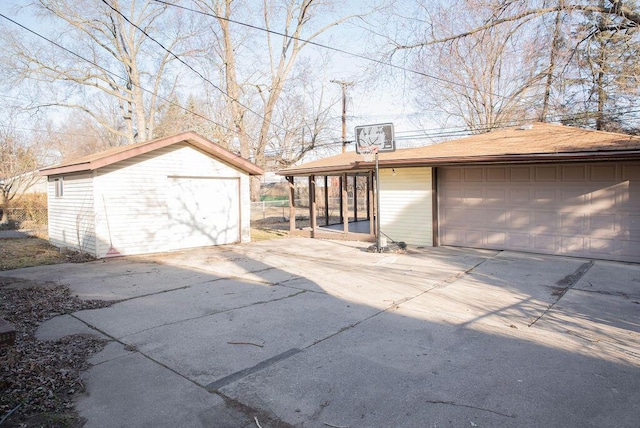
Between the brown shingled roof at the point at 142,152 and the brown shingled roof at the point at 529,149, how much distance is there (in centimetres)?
292

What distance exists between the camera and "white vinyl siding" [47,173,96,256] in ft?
35.4

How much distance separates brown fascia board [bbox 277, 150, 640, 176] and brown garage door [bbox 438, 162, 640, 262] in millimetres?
662

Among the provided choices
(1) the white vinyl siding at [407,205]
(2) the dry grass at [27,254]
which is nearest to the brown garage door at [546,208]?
(1) the white vinyl siding at [407,205]

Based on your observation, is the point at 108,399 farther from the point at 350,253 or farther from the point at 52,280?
the point at 350,253

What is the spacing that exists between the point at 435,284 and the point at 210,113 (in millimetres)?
26889

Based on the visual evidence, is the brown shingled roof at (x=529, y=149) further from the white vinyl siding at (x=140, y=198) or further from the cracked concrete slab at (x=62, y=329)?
the cracked concrete slab at (x=62, y=329)

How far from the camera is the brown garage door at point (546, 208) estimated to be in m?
9.38

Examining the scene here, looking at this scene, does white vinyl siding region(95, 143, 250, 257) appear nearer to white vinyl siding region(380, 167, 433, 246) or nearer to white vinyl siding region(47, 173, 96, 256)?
white vinyl siding region(47, 173, 96, 256)

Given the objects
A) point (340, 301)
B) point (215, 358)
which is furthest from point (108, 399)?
point (340, 301)

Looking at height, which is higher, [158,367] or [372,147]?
[372,147]

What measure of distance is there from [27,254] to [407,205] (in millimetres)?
10929

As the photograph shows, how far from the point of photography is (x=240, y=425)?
3066mm

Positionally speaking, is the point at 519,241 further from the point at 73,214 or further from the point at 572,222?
the point at 73,214

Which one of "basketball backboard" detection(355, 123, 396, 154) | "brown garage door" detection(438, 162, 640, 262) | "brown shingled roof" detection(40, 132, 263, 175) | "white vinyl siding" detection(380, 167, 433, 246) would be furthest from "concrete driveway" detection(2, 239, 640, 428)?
"basketball backboard" detection(355, 123, 396, 154)
